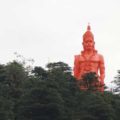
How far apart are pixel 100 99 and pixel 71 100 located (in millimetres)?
1585

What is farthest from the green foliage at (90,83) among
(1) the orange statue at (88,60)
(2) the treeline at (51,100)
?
(1) the orange statue at (88,60)

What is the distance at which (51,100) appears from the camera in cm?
3322

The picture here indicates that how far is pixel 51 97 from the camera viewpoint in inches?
1307

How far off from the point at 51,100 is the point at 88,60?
9.68 m

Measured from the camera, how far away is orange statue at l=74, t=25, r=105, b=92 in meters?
42.4

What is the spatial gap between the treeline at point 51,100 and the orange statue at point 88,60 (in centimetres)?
588

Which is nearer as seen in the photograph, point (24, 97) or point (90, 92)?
point (24, 97)

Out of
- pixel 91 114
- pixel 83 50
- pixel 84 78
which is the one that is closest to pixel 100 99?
pixel 91 114

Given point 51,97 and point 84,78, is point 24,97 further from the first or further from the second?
point 84,78

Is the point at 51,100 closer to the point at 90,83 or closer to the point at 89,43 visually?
the point at 90,83

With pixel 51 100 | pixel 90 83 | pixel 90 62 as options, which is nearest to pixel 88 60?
pixel 90 62

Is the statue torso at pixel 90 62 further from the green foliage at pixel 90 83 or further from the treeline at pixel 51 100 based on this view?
the treeline at pixel 51 100

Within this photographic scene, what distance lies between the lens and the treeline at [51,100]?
33.1 m

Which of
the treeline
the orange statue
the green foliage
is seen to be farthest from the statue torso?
the treeline
